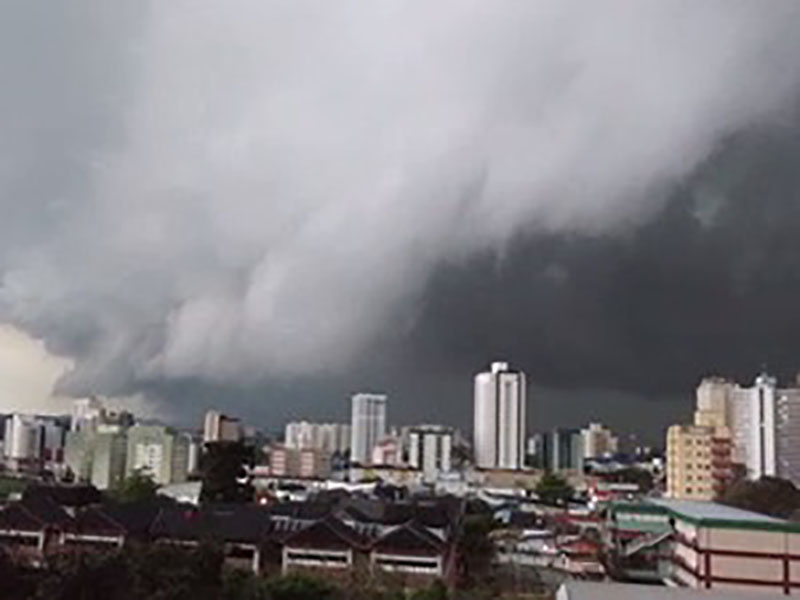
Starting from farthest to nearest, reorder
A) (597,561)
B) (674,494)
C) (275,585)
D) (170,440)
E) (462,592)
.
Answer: (170,440) → (674,494) → (597,561) → (462,592) → (275,585)

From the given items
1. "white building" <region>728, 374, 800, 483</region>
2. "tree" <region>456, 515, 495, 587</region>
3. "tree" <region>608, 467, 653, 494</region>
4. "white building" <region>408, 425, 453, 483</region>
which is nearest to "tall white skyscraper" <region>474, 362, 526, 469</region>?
"white building" <region>408, 425, 453, 483</region>

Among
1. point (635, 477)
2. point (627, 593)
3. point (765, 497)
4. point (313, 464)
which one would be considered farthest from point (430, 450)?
point (627, 593)

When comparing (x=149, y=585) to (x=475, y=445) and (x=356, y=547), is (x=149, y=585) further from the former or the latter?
(x=475, y=445)

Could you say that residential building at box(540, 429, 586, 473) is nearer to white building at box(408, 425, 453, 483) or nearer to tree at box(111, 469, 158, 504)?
white building at box(408, 425, 453, 483)

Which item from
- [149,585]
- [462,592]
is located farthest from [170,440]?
[149,585]

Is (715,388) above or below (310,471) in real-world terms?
above

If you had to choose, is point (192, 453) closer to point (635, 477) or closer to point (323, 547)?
point (635, 477)
